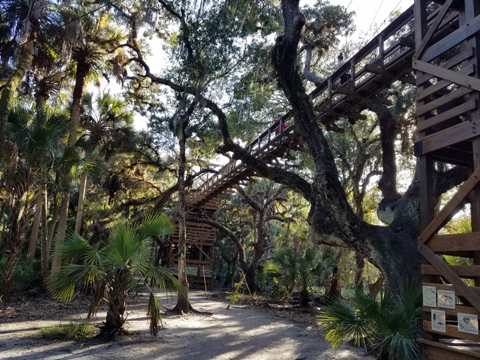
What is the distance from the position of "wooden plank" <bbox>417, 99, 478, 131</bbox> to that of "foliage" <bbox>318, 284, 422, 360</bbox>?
2.53 m

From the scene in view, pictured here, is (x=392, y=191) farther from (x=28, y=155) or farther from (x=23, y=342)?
(x=28, y=155)

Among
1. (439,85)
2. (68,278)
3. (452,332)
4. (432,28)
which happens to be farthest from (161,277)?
(432,28)

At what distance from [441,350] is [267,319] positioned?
7786 millimetres

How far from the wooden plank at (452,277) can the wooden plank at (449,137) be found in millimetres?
1467

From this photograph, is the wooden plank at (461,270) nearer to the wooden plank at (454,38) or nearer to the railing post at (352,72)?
the wooden plank at (454,38)

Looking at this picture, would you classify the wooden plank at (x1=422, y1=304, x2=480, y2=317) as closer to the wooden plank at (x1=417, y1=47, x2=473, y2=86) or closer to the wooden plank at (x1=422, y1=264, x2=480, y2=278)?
the wooden plank at (x1=422, y1=264, x2=480, y2=278)

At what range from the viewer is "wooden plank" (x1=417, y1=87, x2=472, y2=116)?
217 inches

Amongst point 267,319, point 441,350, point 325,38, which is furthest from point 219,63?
point 441,350

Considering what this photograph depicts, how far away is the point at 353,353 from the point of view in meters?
8.02

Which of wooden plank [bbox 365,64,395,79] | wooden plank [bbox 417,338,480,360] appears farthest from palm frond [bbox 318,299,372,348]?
wooden plank [bbox 365,64,395,79]

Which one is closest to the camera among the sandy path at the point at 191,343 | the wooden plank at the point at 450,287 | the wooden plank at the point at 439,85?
the wooden plank at the point at 450,287

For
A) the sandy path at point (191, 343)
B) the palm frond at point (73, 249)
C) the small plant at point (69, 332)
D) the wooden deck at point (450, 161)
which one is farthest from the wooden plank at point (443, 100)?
the small plant at point (69, 332)

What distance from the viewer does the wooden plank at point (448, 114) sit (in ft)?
17.6

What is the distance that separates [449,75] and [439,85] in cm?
24
